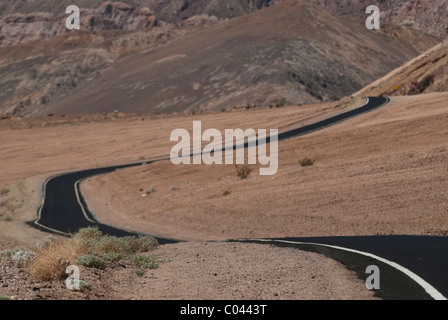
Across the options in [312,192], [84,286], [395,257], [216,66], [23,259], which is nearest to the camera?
[84,286]

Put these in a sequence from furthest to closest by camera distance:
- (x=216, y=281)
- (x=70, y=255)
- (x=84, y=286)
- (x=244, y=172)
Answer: (x=244, y=172), (x=70, y=255), (x=216, y=281), (x=84, y=286)

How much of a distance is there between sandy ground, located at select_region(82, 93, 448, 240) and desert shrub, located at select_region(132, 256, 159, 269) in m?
11.2

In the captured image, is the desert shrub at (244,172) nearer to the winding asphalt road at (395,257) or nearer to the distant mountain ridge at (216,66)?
the winding asphalt road at (395,257)

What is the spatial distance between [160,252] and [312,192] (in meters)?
15.0

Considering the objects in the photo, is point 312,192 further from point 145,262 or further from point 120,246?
point 145,262

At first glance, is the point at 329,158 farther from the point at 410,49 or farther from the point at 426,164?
the point at 410,49

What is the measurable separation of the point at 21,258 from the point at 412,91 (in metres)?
65.9

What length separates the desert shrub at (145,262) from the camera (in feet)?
47.2

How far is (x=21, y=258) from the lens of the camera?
13562 mm

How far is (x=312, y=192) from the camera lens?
104ft

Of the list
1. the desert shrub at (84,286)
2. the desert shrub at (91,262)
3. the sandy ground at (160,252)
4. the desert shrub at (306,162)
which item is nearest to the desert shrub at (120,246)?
the sandy ground at (160,252)

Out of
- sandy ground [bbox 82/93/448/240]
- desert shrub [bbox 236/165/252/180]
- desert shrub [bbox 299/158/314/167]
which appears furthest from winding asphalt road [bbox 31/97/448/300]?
desert shrub [bbox 299/158/314/167]

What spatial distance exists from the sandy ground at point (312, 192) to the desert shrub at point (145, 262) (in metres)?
11.2

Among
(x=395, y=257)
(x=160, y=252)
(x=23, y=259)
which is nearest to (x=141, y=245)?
(x=160, y=252)
